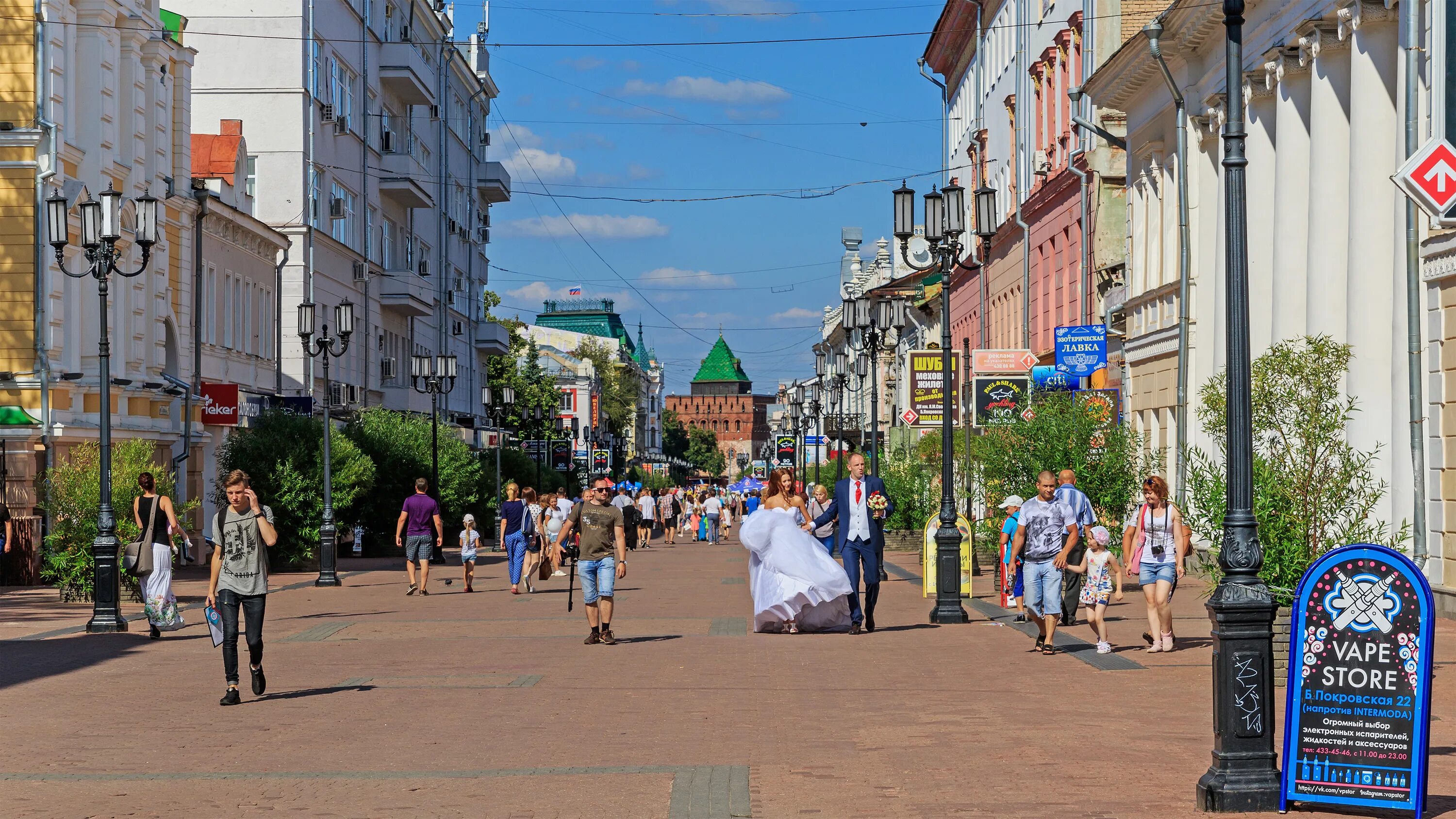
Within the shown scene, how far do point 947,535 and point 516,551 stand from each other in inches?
351

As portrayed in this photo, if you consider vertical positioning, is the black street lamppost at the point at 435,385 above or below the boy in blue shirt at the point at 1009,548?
above

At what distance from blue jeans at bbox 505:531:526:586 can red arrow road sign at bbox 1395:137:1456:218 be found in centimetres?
1880

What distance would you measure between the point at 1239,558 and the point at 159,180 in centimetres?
2838

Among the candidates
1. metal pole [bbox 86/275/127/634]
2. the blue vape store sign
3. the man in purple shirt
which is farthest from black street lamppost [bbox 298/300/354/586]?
the blue vape store sign

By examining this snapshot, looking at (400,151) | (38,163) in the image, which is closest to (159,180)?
(38,163)

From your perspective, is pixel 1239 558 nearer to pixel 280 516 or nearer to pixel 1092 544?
pixel 1092 544

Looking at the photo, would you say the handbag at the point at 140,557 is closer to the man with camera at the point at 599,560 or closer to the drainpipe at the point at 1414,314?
the man with camera at the point at 599,560

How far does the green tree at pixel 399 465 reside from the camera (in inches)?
1602

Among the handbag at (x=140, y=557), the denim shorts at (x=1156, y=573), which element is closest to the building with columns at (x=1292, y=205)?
the denim shorts at (x=1156, y=573)

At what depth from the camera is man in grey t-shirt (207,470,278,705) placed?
519 inches

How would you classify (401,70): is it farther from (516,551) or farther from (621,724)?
(621,724)

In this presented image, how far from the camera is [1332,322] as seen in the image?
24.0 meters

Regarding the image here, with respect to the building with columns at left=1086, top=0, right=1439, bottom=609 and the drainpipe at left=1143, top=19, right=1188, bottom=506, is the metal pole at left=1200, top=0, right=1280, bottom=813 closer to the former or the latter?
the building with columns at left=1086, top=0, right=1439, bottom=609

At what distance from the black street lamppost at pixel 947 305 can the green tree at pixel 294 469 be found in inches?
515
